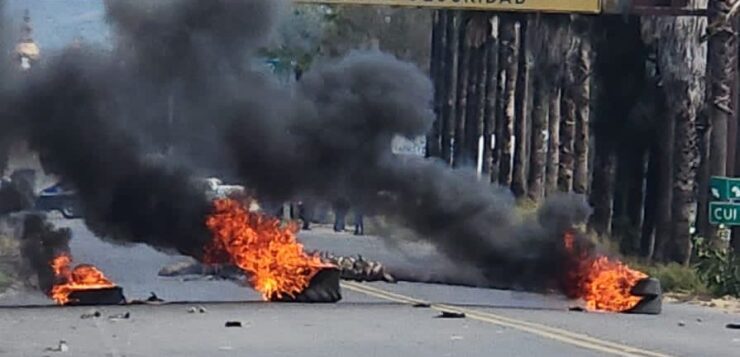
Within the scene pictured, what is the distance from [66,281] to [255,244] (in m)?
2.24

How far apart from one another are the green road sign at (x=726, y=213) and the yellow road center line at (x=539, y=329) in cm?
523

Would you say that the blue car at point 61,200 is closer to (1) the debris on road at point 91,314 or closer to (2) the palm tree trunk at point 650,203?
(1) the debris on road at point 91,314

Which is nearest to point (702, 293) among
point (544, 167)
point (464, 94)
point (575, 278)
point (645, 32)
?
point (575, 278)

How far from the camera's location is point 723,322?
2209 centimetres

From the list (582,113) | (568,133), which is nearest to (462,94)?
(568,133)

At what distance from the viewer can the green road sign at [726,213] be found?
27.5m

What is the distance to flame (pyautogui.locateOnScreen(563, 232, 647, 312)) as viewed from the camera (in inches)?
894

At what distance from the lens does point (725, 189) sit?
90.2 ft

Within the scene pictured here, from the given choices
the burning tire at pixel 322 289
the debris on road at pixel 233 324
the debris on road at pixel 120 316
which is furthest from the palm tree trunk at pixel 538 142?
the debris on road at pixel 233 324

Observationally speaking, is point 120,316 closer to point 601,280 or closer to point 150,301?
point 150,301

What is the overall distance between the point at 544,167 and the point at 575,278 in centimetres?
1973

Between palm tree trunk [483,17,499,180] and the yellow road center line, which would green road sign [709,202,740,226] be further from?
palm tree trunk [483,17,499,180]

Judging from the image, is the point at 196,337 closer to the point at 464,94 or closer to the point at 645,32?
the point at 645,32

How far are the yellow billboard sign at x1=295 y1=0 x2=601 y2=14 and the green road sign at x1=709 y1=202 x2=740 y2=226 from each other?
415 cm
